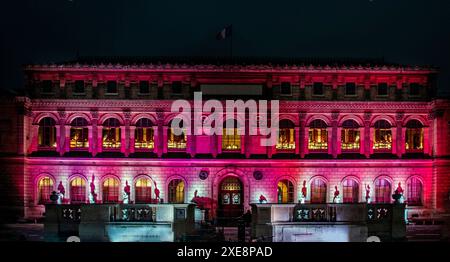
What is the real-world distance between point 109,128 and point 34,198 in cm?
727

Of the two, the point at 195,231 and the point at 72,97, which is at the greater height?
the point at 72,97

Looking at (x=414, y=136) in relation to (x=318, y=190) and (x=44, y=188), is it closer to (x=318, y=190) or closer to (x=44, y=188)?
(x=318, y=190)

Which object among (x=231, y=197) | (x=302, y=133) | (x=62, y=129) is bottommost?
(x=231, y=197)

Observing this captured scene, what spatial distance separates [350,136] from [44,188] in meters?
22.5

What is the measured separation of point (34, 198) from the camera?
45.7 m

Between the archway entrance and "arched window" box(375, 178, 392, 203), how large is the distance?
32.1ft

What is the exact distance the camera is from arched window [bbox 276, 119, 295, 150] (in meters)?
46.5

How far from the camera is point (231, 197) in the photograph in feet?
152

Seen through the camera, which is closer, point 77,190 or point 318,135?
point 77,190

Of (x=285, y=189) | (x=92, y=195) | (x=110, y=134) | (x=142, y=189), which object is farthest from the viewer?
(x=110, y=134)

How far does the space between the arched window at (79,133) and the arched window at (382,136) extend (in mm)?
21043

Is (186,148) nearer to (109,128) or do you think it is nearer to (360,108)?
(109,128)

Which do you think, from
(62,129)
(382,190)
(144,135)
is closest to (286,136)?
(382,190)
